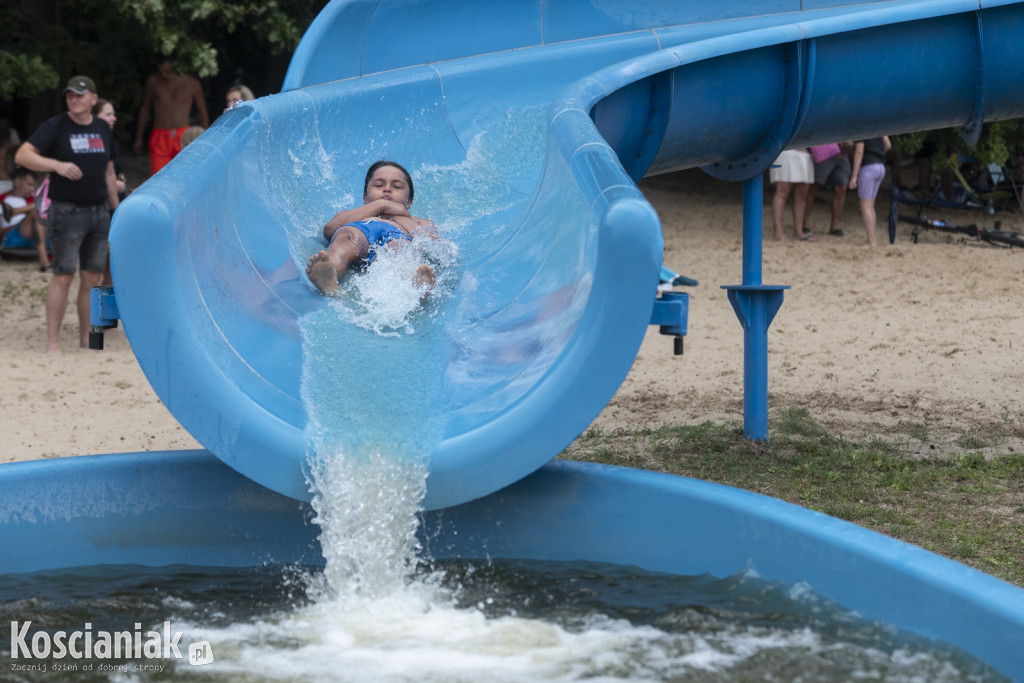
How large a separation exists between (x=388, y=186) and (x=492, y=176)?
2.25ft

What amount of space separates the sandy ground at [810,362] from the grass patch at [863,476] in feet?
0.83

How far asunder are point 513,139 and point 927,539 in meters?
2.90

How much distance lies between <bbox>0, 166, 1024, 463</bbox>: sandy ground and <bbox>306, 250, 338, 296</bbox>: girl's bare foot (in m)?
1.13

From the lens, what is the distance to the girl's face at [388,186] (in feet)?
17.0

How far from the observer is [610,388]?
Result: 3.07 meters

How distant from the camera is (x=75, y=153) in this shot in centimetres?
670

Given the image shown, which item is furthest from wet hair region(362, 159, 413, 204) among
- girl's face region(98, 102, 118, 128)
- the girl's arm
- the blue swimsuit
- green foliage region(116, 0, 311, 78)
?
green foliage region(116, 0, 311, 78)

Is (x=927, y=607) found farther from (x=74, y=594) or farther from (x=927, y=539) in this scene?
(x=74, y=594)

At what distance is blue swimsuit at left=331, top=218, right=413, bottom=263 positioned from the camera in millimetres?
4773

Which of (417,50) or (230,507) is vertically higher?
(417,50)

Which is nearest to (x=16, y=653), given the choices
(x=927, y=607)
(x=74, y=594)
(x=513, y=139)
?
(x=74, y=594)

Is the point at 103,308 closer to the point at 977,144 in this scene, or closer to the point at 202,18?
the point at 202,18

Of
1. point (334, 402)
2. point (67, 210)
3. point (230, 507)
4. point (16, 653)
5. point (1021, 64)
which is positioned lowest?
point (16, 653)

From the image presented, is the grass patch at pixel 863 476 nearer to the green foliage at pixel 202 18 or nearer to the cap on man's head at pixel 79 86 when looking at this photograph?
the cap on man's head at pixel 79 86
